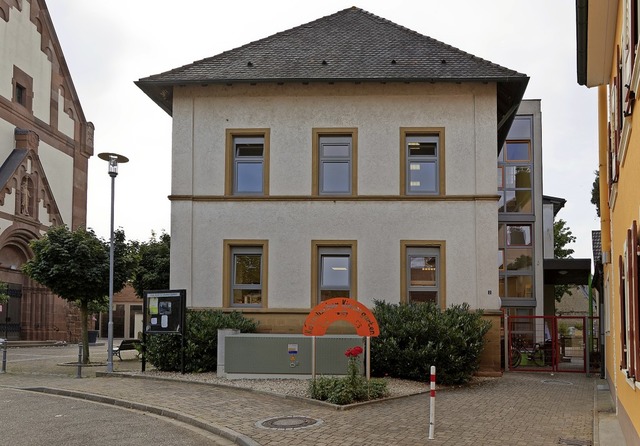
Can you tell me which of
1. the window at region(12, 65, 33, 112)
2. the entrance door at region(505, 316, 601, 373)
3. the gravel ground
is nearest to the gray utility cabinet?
the gravel ground

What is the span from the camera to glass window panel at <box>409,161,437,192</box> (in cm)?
1995

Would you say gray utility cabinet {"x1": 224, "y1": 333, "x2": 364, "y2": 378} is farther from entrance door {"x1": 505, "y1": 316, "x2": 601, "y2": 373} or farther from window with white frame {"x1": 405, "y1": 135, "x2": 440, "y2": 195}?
entrance door {"x1": 505, "y1": 316, "x2": 601, "y2": 373}

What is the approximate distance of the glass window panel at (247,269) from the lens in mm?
20031

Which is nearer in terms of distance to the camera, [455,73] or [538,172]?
[455,73]

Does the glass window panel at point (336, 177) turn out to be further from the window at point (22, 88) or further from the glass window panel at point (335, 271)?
the window at point (22, 88)

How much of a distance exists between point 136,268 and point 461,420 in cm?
1379

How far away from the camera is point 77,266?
2136 centimetres

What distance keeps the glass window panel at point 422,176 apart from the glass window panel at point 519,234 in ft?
43.8

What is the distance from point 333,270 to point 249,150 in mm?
4093

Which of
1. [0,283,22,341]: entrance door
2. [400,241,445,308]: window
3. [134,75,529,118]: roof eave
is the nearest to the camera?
[134,75,529,118]: roof eave

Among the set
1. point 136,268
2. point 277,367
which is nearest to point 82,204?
point 136,268

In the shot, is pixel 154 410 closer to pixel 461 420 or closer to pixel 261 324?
pixel 461 420

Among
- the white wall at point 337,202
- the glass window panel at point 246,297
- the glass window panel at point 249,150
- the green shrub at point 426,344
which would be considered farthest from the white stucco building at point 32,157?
the green shrub at point 426,344

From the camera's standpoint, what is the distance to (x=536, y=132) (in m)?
33.2
